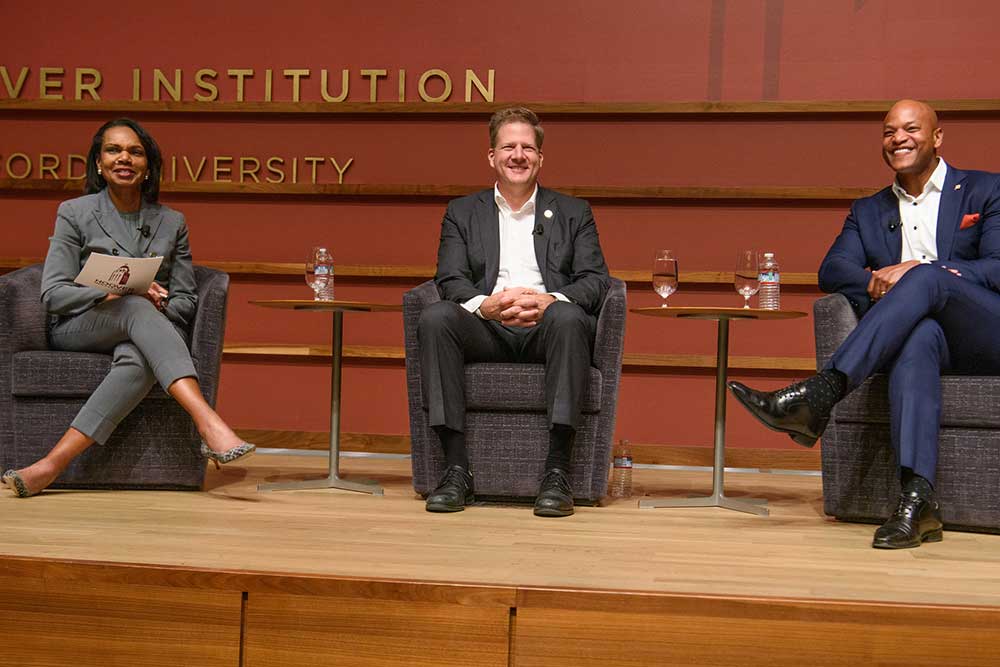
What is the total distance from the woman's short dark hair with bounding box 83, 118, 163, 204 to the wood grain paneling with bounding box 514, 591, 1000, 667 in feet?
7.59

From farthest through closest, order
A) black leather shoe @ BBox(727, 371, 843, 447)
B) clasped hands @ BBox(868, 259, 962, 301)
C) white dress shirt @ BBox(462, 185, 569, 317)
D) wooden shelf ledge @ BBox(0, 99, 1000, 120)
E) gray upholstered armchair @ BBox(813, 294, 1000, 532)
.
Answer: wooden shelf ledge @ BBox(0, 99, 1000, 120) < white dress shirt @ BBox(462, 185, 569, 317) < clasped hands @ BBox(868, 259, 962, 301) < gray upholstered armchair @ BBox(813, 294, 1000, 532) < black leather shoe @ BBox(727, 371, 843, 447)

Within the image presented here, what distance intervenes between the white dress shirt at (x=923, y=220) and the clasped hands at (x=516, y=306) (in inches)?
44.9

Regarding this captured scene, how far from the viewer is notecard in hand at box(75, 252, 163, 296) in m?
3.13

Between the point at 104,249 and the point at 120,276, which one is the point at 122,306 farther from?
the point at 104,249

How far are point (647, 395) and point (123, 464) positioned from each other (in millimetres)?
2267

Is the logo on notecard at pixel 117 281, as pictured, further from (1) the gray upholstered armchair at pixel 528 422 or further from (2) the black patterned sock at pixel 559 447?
(2) the black patterned sock at pixel 559 447

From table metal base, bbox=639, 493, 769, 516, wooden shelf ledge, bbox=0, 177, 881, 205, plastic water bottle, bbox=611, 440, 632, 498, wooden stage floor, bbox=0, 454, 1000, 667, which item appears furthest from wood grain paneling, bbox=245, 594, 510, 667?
wooden shelf ledge, bbox=0, 177, 881, 205

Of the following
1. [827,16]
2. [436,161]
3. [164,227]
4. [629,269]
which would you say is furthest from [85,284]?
[827,16]

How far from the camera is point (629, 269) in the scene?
4.63 metres

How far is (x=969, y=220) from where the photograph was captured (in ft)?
10.4

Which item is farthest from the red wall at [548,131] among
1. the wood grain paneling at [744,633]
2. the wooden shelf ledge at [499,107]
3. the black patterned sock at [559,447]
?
the wood grain paneling at [744,633]

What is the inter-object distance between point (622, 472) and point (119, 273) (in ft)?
6.24

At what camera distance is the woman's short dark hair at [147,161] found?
351 cm

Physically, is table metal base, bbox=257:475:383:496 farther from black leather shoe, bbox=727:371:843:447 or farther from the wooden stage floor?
black leather shoe, bbox=727:371:843:447
